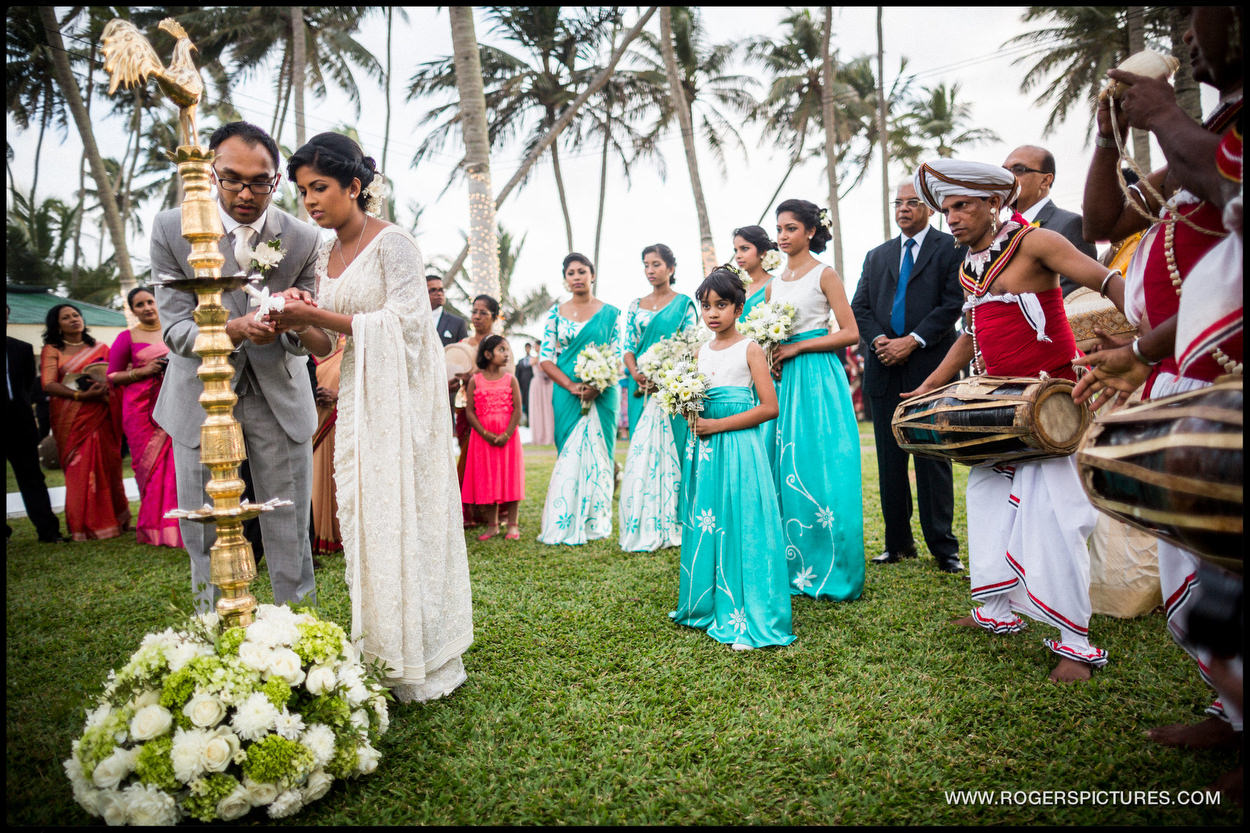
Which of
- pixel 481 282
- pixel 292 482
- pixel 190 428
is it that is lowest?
pixel 292 482

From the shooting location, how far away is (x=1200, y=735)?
2.53 m

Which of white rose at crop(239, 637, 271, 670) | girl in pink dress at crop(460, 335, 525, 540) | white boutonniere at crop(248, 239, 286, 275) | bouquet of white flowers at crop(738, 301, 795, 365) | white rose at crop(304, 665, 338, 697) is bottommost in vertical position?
white rose at crop(304, 665, 338, 697)

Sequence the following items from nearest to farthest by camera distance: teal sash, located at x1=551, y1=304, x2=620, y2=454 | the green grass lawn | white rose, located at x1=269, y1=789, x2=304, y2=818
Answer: white rose, located at x1=269, y1=789, x2=304, y2=818 → the green grass lawn → teal sash, located at x1=551, y1=304, x2=620, y2=454

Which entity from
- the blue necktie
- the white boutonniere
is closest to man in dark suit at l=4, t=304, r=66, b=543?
the white boutonniere

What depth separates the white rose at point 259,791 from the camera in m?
2.22

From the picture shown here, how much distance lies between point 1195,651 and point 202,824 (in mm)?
3253

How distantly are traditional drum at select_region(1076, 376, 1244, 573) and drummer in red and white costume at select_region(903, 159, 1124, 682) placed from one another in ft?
4.63

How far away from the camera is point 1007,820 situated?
7.27 feet

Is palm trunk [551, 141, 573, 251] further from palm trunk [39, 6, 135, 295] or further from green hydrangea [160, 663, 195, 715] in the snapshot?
green hydrangea [160, 663, 195, 715]

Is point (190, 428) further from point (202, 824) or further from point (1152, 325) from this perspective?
point (1152, 325)

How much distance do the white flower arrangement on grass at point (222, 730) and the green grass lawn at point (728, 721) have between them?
0.18m

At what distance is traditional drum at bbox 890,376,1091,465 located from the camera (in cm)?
320

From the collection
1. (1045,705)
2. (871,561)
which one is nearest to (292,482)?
(1045,705)

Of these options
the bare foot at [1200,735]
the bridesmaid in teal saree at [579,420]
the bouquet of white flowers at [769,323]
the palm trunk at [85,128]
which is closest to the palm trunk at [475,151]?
the bridesmaid in teal saree at [579,420]
